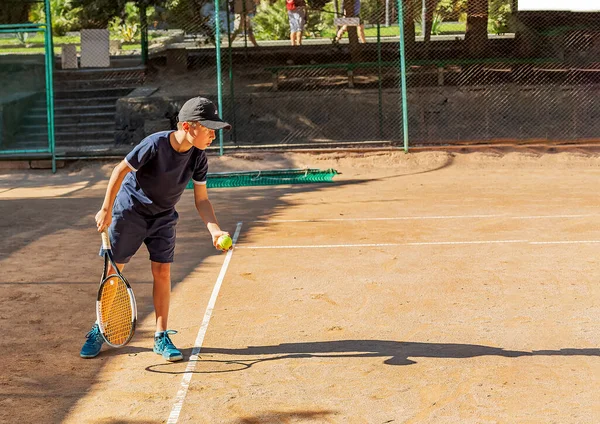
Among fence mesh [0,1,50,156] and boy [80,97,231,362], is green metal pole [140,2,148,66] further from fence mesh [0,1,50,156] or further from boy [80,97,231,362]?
boy [80,97,231,362]

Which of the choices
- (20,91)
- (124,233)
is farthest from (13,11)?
(124,233)

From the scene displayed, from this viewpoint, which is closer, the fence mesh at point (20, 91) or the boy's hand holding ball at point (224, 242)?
the boy's hand holding ball at point (224, 242)

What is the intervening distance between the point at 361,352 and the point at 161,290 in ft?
4.25

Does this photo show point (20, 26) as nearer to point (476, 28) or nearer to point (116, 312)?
point (476, 28)

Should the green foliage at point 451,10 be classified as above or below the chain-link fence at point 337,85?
above

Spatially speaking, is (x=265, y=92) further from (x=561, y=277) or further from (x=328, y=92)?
(x=561, y=277)

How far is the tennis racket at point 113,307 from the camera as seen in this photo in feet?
18.6

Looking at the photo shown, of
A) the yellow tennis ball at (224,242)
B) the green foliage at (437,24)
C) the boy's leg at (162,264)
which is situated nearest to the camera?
the yellow tennis ball at (224,242)

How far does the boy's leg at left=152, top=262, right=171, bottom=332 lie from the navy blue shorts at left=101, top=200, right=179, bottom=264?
0.06 metres

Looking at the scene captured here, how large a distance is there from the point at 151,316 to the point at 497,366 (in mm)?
2627

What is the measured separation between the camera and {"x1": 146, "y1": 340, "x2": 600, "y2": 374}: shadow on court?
18.9ft

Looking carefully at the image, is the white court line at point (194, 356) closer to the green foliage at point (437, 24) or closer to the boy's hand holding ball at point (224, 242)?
the boy's hand holding ball at point (224, 242)

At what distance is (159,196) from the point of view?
18.8 ft

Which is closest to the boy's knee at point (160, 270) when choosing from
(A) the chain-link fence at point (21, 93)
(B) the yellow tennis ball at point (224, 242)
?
(B) the yellow tennis ball at point (224, 242)
